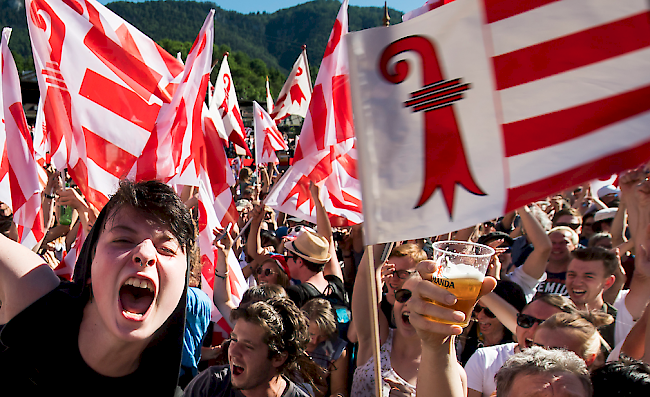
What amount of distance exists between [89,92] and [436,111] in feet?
11.0

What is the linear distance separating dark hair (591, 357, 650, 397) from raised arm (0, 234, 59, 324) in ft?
6.42

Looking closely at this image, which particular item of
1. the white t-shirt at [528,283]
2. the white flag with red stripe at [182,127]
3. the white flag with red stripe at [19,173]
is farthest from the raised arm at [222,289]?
the white t-shirt at [528,283]

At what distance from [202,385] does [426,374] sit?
1.22m

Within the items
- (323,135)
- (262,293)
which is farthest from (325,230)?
(262,293)

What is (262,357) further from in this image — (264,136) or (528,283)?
(264,136)

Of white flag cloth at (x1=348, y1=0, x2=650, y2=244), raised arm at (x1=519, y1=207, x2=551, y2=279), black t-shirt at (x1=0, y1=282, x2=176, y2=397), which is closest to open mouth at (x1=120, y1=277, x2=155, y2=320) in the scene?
black t-shirt at (x1=0, y1=282, x2=176, y2=397)

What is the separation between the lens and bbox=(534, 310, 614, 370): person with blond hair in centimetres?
253

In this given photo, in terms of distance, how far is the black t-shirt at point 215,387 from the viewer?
238 cm

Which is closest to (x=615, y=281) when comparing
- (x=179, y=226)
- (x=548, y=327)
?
(x=548, y=327)

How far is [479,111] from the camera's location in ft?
5.98

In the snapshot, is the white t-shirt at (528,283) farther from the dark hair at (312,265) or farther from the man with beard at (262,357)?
the man with beard at (262,357)

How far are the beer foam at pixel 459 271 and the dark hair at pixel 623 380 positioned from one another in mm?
790

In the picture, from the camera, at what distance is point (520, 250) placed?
202 inches

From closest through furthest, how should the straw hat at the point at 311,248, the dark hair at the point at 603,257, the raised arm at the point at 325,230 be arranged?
the dark hair at the point at 603,257 < the straw hat at the point at 311,248 < the raised arm at the point at 325,230
